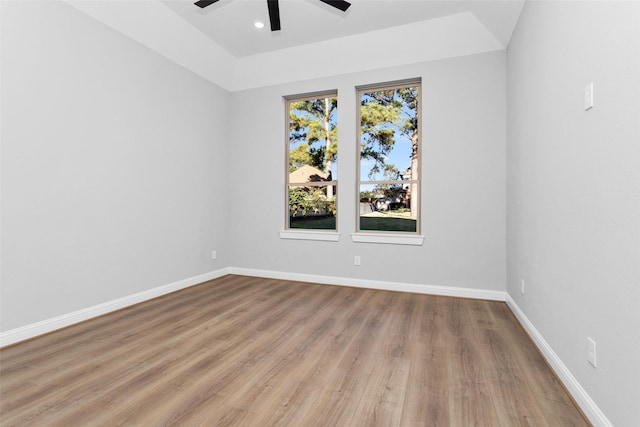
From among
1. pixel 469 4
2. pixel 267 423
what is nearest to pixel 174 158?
pixel 267 423

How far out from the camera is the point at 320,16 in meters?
3.48

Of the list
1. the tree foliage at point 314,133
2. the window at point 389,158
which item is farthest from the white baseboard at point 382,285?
the tree foliage at point 314,133

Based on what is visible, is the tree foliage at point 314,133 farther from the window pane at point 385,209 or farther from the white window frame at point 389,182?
the window pane at point 385,209

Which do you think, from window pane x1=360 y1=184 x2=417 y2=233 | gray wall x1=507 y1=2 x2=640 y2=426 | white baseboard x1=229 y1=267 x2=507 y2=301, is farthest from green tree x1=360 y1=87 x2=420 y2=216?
gray wall x1=507 y1=2 x2=640 y2=426

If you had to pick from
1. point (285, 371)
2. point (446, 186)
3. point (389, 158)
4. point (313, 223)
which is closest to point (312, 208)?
point (313, 223)

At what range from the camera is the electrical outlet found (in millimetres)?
1473

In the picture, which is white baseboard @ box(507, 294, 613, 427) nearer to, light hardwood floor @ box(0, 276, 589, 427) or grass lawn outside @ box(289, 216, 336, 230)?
light hardwood floor @ box(0, 276, 589, 427)

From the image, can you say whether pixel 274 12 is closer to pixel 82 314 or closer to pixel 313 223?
pixel 313 223

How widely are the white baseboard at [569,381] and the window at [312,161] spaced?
2.59m

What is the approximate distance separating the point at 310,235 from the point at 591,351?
321 cm

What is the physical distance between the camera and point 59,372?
1.94 meters

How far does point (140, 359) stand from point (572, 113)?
10.3ft

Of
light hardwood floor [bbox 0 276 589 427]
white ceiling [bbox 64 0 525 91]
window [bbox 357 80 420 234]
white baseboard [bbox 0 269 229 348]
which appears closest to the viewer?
light hardwood floor [bbox 0 276 589 427]

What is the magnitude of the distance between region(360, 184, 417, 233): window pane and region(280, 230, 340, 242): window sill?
41 cm
